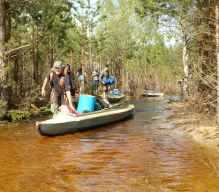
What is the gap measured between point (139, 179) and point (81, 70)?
14.4m

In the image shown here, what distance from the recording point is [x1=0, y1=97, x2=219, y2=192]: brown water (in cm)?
405

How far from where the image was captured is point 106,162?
5.21 metres

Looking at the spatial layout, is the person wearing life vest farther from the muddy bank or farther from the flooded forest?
the muddy bank

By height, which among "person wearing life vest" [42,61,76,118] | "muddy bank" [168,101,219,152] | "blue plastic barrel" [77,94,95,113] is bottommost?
"muddy bank" [168,101,219,152]

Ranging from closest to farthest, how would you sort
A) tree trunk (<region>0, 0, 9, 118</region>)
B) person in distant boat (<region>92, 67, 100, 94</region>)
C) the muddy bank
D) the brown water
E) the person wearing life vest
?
1. the brown water
2. the muddy bank
3. the person wearing life vest
4. tree trunk (<region>0, 0, 9, 118</region>)
5. person in distant boat (<region>92, 67, 100, 94</region>)


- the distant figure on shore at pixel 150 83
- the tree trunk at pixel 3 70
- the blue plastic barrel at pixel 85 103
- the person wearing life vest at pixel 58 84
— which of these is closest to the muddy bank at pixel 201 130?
the blue plastic barrel at pixel 85 103

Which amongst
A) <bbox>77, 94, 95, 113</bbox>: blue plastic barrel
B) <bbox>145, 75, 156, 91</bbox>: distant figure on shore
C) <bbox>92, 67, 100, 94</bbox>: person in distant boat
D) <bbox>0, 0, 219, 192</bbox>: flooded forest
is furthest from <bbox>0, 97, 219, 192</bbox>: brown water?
<bbox>145, 75, 156, 91</bbox>: distant figure on shore

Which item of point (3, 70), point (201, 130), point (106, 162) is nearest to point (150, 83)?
point (3, 70)

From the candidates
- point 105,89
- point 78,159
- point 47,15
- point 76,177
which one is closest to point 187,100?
point 105,89

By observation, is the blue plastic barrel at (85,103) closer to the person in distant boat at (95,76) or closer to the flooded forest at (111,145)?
the flooded forest at (111,145)

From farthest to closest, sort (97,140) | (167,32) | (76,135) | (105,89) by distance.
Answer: (105,89) → (167,32) → (76,135) → (97,140)

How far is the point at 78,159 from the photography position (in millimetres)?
5434

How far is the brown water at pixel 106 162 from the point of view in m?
4.05

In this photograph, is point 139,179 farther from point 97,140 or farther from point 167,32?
point 167,32
